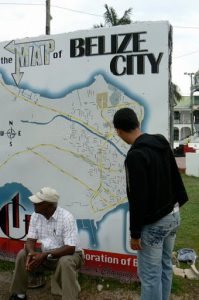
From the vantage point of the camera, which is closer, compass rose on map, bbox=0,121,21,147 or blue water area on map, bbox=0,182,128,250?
blue water area on map, bbox=0,182,128,250

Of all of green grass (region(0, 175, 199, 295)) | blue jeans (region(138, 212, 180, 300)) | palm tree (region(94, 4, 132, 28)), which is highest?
palm tree (region(94, 4, 132, 28))

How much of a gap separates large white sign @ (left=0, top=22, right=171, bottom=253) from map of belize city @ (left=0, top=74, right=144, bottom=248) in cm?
1

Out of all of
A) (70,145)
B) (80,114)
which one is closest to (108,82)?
(80,114)

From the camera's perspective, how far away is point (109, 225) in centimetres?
425

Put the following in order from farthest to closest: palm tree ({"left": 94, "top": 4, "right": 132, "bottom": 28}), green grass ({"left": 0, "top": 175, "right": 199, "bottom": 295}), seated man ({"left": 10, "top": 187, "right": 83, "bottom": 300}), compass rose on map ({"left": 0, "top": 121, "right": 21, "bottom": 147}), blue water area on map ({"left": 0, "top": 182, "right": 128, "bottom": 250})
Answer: palm tree ({"left": 94, "top": 4, "right": 132, "bottom": 28}) → compass rose on map ({"left": 0, "top": 121, "right": 21, "bottom": 147}) → blue water area on map ({"left": 0, "top": 182, "right": 128, "bottom": 250}) → green grass ({"left": 0, "top": 175, "right": 199, "bottom": 295}) → seated man ({"left": 10, "top": 187, "right": 83, "bottom": 300})

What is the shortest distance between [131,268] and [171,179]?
1.47m

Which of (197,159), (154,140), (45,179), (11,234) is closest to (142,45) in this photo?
(154,140)

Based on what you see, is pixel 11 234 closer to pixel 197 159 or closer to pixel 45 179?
pixel 45 179

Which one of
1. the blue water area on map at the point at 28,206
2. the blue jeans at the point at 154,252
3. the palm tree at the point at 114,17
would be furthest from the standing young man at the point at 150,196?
the palm tree at the point at 114,17

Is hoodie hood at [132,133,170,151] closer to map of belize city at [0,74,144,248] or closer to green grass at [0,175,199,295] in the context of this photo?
map of belize city at [0,74,144,248]

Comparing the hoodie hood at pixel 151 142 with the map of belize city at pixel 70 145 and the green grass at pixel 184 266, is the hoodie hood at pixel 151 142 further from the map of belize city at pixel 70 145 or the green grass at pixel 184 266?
the green grass at pixel 184 266

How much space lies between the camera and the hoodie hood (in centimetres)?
286

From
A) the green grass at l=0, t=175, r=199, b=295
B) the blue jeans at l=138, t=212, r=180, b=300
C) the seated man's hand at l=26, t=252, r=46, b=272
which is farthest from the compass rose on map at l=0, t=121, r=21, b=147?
the blue jeans at l=138, t=212, r=180, b=300

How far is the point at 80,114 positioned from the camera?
4.32 m
